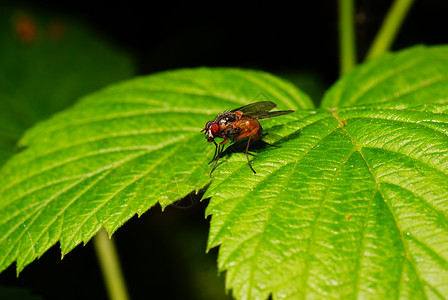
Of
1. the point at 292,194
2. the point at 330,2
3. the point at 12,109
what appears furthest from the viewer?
the point at 330,2

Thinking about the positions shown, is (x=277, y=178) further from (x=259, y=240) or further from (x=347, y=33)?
(x=347, y=33)

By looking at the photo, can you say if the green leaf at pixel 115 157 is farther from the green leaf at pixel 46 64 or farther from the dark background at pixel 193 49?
the green leaf at pixel 46 64

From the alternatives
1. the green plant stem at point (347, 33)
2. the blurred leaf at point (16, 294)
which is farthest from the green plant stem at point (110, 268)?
the green plant stem at point (347, 33)

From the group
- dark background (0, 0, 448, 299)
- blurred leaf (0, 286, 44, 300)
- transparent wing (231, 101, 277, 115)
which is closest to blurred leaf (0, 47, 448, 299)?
transparent wing (231, 101, 277, 115)

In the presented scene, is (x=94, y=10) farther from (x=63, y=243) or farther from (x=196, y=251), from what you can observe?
(x=63, y=243)

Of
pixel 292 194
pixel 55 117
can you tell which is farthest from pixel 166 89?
pixel 292 194

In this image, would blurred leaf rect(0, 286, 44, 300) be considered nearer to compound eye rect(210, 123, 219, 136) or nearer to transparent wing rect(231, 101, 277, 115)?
compound eye rect(210, 123, 219, 136)

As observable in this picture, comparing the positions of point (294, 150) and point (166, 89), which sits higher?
point (166, 89)
